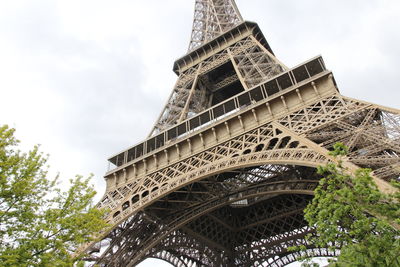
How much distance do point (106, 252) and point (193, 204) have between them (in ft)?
15.7

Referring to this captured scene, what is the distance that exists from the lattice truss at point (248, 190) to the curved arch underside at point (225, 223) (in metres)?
0.06

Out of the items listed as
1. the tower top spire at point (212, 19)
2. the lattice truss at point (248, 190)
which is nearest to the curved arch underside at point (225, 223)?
the lattice truss at point (248, 190)

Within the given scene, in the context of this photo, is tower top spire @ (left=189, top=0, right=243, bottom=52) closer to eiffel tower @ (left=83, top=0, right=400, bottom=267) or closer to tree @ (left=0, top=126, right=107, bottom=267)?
eiffel tower @ (left=83, top=0, right=400, bottom=267)

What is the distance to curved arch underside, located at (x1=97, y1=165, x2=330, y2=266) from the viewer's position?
1614 cm

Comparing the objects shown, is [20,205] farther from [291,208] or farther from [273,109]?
[291,208]

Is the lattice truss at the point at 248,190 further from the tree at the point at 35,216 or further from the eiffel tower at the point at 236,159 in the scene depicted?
the tree at the point at 35,216

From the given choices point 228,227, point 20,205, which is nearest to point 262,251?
point 228,227

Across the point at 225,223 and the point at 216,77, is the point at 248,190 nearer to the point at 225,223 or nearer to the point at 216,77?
the point at 225,223

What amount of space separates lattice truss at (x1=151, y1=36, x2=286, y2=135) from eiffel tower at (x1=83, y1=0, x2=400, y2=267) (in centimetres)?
8

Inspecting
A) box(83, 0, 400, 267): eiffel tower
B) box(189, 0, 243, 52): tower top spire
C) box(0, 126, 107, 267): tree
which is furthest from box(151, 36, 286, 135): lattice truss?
box(0, 126, 107, 267): tree

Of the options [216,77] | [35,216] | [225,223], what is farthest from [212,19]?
[35,216]

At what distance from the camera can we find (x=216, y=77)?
89.5 feet

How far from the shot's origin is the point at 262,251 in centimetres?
2302

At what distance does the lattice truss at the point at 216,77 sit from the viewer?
19891mm
